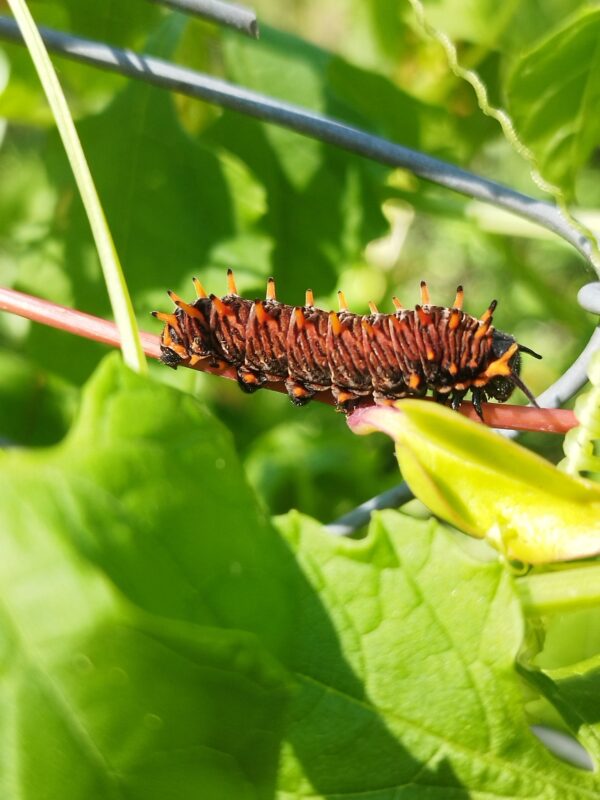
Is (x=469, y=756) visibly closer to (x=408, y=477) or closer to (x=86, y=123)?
(x=408, y=477)

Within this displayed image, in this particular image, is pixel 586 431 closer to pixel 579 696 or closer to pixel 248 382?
pixel 579 696

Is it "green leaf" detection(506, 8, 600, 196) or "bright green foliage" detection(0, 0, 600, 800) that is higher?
"green leaf" detection(506, 8, 600, 196)

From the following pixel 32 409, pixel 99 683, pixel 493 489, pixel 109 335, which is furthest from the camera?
pixel 32 409

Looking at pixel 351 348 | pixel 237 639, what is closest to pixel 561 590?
pixel 237 639

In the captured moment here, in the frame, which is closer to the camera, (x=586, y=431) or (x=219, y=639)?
(x=219, y=639)

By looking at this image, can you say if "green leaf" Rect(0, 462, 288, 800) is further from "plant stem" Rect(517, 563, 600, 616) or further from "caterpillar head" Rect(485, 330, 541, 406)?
"caterpillar head" Rect(485, 330, 541, 406)

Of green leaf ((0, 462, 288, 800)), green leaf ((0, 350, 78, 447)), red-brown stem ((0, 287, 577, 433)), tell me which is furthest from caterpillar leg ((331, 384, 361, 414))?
green leaf ((0, 350, 78, 447))
